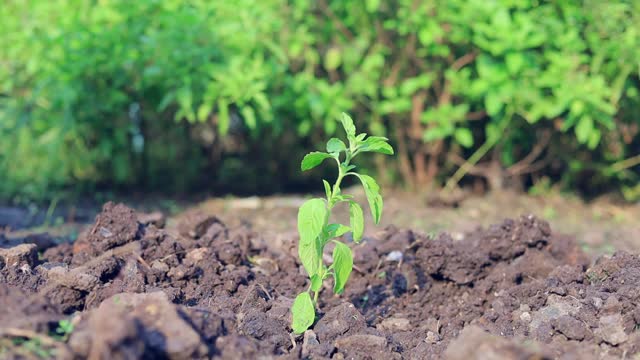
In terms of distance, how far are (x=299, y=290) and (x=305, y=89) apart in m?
2.20

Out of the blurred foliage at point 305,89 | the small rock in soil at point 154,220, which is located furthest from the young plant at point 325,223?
the blurred foliage at point 305,89

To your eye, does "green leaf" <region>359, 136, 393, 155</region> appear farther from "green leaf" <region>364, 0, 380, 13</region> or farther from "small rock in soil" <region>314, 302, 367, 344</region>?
"green leaf" <region>364, 0, 380, 13</region>

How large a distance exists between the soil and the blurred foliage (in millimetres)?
1435

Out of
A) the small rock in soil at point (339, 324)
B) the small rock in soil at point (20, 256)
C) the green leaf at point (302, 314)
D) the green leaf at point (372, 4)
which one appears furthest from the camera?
the green leaf at point (372, 4)

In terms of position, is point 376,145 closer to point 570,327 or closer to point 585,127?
point 570,327

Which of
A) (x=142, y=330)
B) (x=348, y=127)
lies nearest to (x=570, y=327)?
(x=348, y=127)

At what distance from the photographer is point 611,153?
6191 millimetres

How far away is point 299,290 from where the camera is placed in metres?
3.71

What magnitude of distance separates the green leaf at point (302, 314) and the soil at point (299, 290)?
6 cm

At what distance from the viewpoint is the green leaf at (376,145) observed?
2.96 metres

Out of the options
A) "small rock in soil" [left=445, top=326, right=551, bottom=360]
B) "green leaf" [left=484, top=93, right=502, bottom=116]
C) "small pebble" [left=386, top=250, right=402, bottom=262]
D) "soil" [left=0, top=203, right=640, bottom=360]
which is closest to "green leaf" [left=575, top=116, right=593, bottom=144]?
"green leaf" [left=484, top=93, right=502, bottom=116]

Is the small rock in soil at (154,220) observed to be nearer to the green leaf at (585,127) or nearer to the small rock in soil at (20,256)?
the small rock in soil at (20,256)

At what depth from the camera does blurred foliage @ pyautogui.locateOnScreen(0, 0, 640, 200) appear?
209 inches

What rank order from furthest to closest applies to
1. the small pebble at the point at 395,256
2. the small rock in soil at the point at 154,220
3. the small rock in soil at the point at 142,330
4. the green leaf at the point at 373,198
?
1. the small rock in soil at the point at 154,220
2. the small pebble at the point at 395,256
3. the green leaf at the point at 373,198
4. the small rock in soil at the point at 142,330
